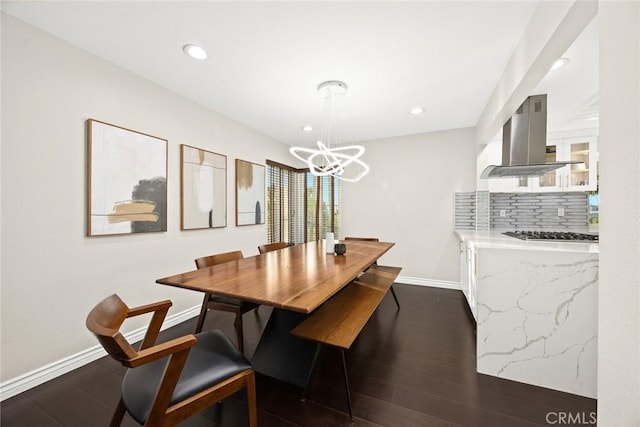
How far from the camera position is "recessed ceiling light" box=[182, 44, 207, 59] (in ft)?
6.35

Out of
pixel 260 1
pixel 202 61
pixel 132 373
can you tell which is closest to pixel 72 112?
A: pixel 202 61

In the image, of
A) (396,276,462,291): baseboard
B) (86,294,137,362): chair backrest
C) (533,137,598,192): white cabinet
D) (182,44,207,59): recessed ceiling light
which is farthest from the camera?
(396,276,462,291): baseboard

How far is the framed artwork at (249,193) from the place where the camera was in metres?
3.53

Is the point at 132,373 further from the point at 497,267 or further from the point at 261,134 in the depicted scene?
the point at 261,134

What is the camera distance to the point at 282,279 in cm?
162

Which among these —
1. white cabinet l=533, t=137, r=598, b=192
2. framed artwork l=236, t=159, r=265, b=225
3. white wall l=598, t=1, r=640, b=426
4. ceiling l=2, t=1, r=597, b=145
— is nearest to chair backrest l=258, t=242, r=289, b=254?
framed artwork l=236, t=159, r=265, b=225

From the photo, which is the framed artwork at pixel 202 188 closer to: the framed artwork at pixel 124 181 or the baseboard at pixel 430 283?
the framed artwork at pixel 124 181

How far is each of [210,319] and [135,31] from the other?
2.68m

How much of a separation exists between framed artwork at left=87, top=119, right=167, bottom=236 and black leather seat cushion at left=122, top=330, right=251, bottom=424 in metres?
1.47

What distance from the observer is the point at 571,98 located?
8.70 ft

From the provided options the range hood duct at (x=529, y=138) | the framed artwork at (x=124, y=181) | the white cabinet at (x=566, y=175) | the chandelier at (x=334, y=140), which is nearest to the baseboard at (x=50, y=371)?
the framed artwork at (x=124, y=181)

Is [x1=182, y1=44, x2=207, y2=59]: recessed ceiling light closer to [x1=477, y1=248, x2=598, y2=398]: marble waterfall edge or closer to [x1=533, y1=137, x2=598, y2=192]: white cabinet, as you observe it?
[x1=477, y1=248, x2=598, y2=398]: marble waterfall edge

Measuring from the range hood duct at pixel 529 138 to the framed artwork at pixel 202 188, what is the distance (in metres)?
3.22

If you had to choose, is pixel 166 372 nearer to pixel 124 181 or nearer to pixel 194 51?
pixel 124 181
